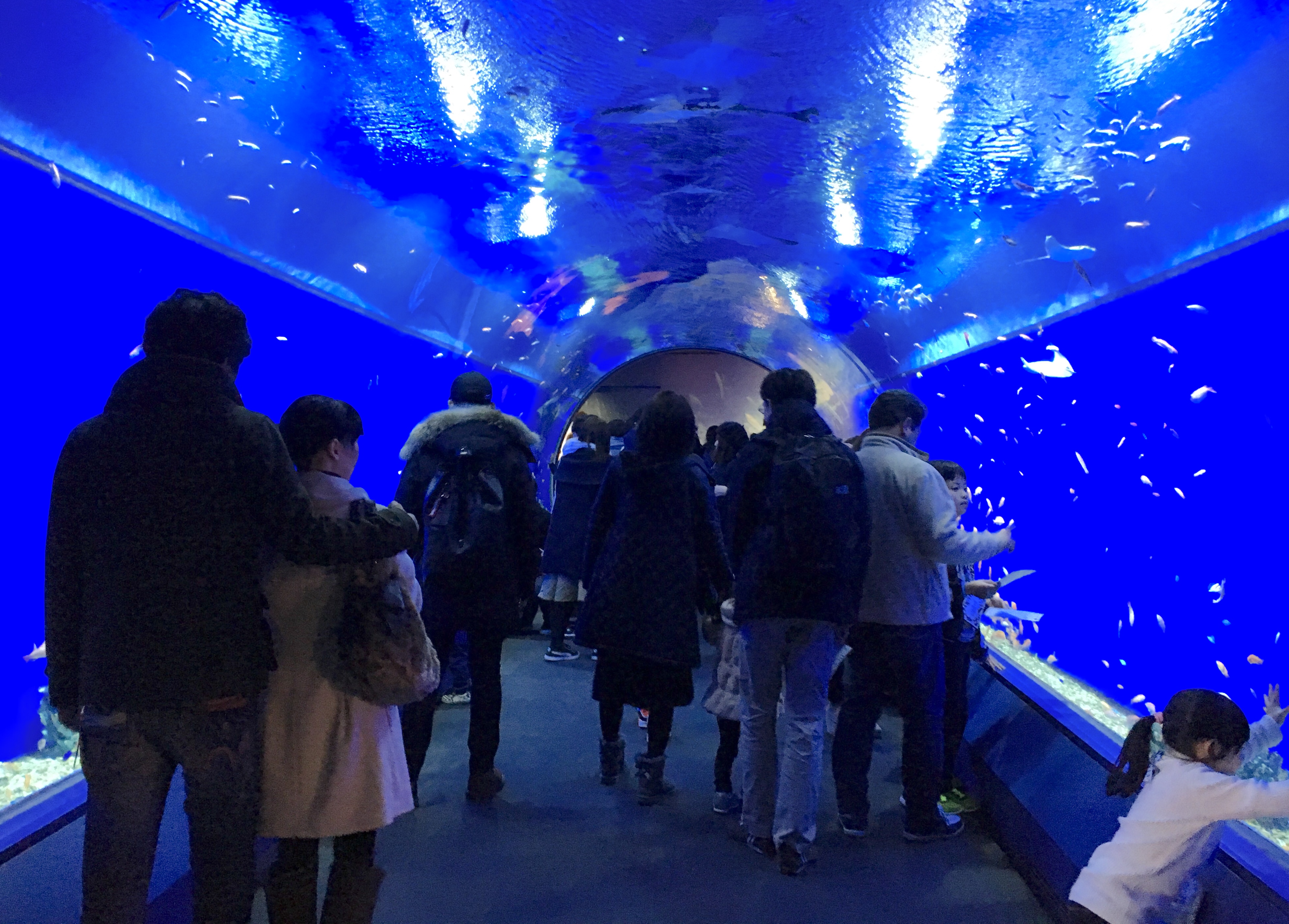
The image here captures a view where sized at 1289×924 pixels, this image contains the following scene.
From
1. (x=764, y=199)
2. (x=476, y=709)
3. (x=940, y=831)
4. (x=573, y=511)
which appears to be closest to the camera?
(x=940, y=831)

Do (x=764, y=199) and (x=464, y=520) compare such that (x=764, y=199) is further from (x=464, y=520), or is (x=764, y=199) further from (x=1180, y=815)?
(x=1180, y=815)

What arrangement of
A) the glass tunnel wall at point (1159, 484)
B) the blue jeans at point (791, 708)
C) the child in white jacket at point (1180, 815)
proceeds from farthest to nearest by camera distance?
the blue jeans at point (791, 708) → the glass tunnel wall at point (1159, 484) → the child in white jacket at point (1180, 815)

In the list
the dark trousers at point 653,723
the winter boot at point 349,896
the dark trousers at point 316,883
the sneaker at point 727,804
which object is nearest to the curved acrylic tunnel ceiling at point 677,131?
the dark trousers at point 316,883

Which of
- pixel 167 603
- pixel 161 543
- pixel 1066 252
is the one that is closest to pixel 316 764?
pixel 167 603

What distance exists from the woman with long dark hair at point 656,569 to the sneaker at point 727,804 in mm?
550

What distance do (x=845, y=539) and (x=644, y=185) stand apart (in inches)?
169

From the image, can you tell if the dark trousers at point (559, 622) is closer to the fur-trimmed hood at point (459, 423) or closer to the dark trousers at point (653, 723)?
the dark trousers at point (653, 723)

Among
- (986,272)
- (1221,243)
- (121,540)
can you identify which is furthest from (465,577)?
(986,272)

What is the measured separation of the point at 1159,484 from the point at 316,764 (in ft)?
13.6

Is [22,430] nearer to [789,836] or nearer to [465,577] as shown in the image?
[465,577]

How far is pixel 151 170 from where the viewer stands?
3969mm

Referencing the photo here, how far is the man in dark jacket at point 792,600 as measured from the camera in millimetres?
3682

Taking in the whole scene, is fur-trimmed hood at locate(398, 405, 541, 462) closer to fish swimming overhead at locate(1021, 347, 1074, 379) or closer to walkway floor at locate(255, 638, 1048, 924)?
walkway floor at locate(255, 638, 1048, 924)

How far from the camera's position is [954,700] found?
4.68m
